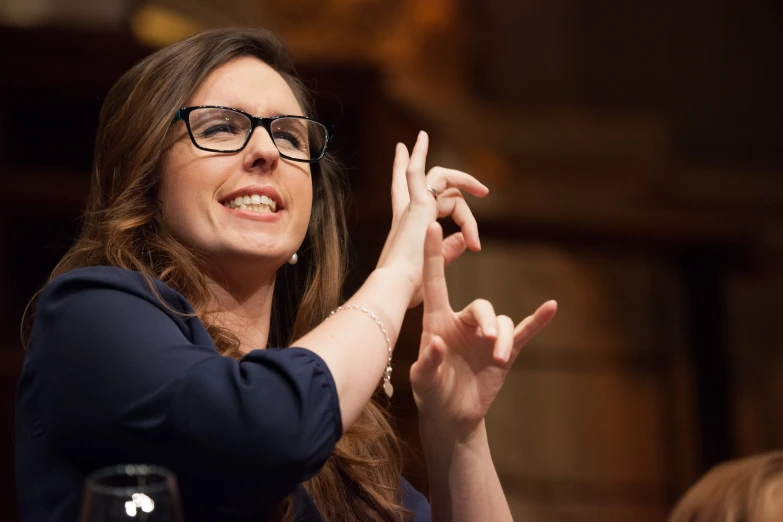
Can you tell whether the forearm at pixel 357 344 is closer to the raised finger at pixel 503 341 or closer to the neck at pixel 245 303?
the raised finger at pixel 503 341

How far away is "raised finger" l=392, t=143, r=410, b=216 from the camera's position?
1.53 meters

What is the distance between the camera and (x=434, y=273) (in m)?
1.37

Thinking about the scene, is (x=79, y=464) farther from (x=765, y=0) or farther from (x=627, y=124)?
(x=765, y=0)

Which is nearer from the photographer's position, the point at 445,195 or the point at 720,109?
the point at 445,195

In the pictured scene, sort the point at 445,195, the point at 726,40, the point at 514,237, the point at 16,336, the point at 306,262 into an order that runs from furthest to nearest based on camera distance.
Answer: the point at 726,40 < the point at 514,237 < the point at 16,336 < the point at 306,262 < the point at 445,195

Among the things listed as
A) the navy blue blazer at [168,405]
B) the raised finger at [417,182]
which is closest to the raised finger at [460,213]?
the raised finger at [417,182]

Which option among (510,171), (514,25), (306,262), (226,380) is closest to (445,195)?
(306,262)

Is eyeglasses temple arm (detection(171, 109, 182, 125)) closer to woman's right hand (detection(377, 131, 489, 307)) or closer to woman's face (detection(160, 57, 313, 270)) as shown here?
woman's face (detection(160, 57, 313, 270))

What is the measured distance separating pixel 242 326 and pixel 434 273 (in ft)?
1.18

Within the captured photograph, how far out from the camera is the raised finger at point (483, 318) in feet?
4.21

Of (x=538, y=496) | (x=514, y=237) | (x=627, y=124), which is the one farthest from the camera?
(x=627, y=124)

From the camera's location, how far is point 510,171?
4.77 metres

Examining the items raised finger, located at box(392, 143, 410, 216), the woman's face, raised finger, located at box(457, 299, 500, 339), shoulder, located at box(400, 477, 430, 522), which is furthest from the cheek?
shoulder, located at box(400, 477, 430, 522)

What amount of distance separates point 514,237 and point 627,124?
63.0 inches
